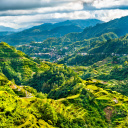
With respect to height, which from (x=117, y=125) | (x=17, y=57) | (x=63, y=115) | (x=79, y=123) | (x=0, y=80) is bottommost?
(x=117, y=125)

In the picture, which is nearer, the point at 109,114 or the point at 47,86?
the point at 109,114

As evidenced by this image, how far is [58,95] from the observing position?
5731 centimetres

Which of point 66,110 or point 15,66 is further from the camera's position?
point 15,66

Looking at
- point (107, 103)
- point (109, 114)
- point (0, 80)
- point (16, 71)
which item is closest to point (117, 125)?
point (109, 114)

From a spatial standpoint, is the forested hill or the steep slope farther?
the steep slope

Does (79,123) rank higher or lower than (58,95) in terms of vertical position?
lower

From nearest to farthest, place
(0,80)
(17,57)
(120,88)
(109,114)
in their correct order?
(109,114)
(0,80)
(120,88)
(17,57)

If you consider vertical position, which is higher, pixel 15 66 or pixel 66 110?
pixel 15 66

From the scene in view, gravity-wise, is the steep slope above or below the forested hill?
above

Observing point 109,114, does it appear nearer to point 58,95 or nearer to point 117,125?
point 117,125

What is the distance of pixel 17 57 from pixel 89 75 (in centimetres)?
7376

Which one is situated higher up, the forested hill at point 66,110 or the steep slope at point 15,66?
the steep slope at point 15,66

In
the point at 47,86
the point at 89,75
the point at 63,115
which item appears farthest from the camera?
the point at 89,75

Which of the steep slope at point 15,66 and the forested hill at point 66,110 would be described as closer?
the forested hill at point 66,110
